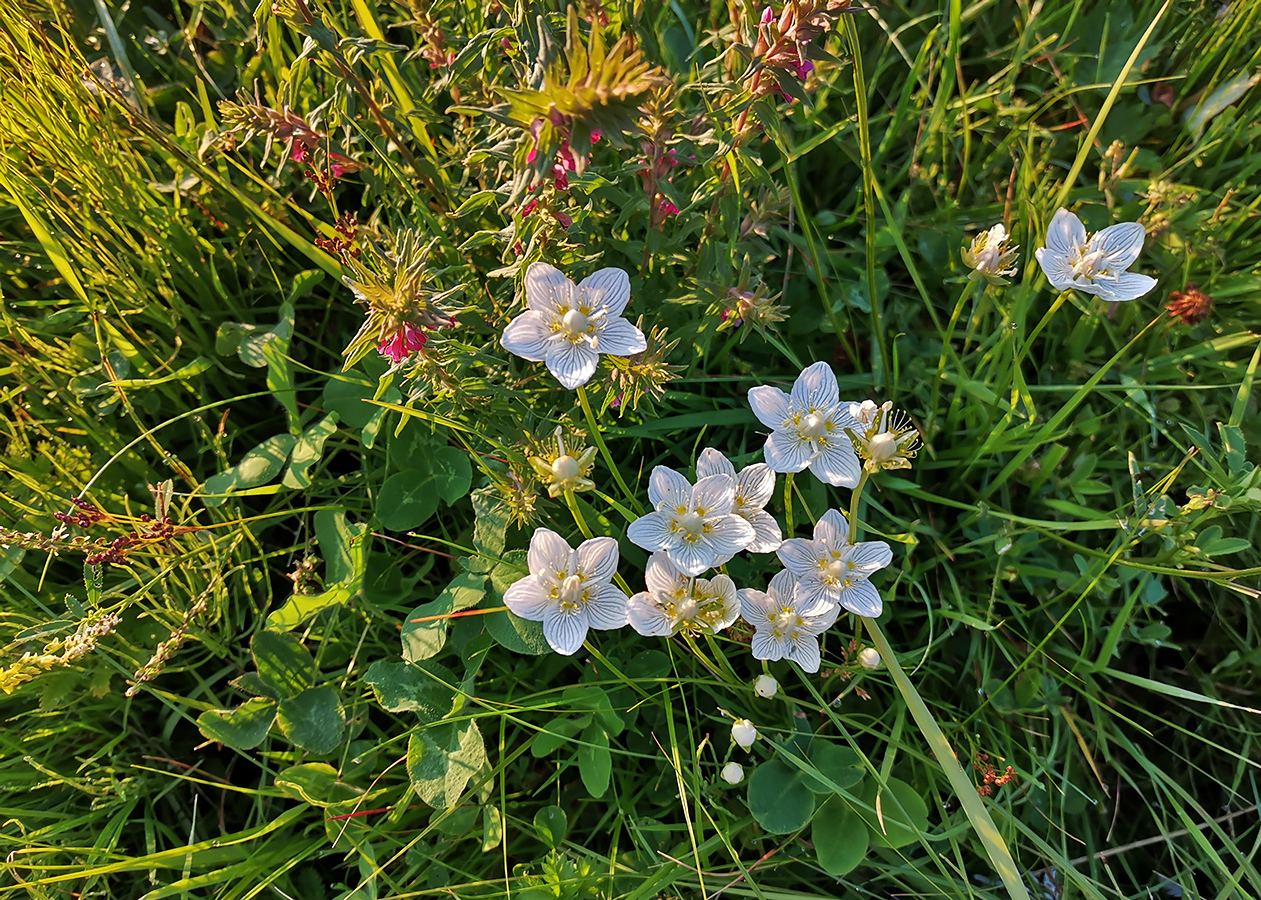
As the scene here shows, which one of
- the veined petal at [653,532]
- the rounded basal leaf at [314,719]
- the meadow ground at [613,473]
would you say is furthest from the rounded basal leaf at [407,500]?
the veined petal at [653,532]

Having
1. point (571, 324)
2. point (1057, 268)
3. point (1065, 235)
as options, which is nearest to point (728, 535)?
point (571, 324)

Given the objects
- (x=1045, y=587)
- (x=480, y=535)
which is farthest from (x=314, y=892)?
(x=1045, y=587)

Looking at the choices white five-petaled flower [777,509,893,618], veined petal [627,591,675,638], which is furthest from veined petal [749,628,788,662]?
veined petal [627,591,675,638]

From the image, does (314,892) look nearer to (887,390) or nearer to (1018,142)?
(887,390)

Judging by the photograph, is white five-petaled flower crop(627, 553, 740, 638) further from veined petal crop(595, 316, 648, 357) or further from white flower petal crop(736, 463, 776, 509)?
veined petal crop(595, 316, 648, 357)

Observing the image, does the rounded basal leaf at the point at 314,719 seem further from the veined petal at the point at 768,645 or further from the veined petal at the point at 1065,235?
the veined petal at the point at 1065,235

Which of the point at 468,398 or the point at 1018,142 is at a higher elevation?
the point at 468,398
